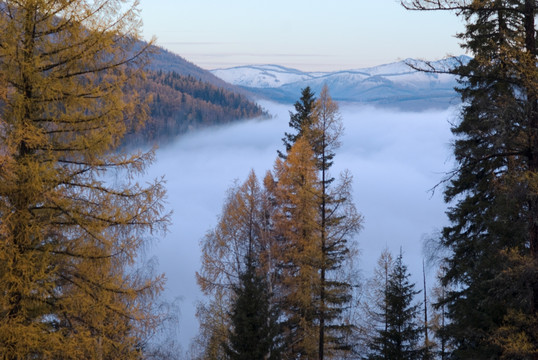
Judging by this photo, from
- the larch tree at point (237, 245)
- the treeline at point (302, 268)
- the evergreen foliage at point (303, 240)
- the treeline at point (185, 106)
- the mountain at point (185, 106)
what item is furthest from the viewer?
the treeline at point (185, 106)

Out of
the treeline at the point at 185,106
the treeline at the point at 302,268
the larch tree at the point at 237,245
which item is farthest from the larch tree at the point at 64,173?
the treeline at the point at 185,106

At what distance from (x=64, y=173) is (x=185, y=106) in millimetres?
162614

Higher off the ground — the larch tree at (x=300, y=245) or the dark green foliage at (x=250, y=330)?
the larch tree at (x=300, y=245)

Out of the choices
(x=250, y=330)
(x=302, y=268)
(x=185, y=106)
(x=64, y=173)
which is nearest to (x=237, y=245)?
(x=302, y=268)

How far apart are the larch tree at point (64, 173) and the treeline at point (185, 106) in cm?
14340

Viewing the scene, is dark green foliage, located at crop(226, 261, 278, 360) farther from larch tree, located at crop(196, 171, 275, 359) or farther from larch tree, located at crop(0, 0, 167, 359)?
larch tree, located at crop(196, 171, 275, 359)

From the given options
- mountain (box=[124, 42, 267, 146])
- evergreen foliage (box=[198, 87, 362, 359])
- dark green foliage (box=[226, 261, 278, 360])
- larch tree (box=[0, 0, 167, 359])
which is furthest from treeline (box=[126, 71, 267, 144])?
larch tree (box=[0, 0, 167, 359])

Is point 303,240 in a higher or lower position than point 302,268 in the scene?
higher

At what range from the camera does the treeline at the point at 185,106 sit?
15957 centimetres

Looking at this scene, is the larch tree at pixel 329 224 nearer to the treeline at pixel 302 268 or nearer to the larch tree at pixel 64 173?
the treeline at pixel 302 268

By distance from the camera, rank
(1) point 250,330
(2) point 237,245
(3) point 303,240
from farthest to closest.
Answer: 1. (2) point 237,245
2. (3) point 303,240
3. (1) point 250,330

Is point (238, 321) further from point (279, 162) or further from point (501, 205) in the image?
point (279, 162)

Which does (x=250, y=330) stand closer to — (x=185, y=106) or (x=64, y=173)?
(x=64, y=173)

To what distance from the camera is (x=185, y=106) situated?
167m
